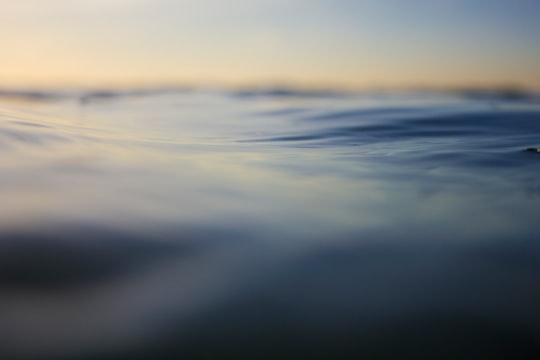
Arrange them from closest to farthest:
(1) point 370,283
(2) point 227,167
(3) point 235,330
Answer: (3) point 235,330, (1) point 370,283, (2) point 227,167

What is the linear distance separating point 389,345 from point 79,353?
0.81 metres

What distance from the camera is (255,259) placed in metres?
1.71

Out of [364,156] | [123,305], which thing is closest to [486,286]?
[123,305]

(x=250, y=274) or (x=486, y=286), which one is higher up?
(x=250, y=274)

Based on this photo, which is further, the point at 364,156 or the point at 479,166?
the point at 364,156

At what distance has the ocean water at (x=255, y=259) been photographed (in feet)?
4.15

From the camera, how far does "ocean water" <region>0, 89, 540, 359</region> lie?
4.15ft

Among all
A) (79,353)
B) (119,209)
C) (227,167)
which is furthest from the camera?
(227,167)

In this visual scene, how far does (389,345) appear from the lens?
4.14 feet

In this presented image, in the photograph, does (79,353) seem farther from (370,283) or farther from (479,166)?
(479,166)

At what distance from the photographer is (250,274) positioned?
160cm

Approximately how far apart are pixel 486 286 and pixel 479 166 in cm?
215

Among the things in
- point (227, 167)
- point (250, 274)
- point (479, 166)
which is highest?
point (227, 167)

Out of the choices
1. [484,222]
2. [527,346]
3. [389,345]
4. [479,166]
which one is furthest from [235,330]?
[479,166]
